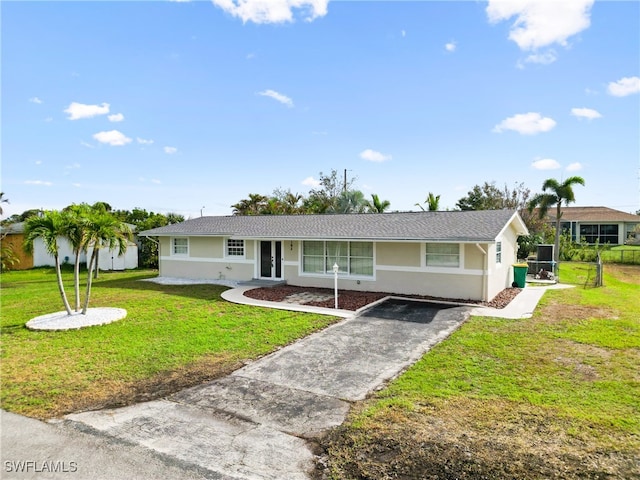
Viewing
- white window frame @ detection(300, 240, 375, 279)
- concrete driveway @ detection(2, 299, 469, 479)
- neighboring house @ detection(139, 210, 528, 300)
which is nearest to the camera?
concrete driveway @ detection(2, 299, 469, 479)

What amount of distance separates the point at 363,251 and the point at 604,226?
3920 centimetres

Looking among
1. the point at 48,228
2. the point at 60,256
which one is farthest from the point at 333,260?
the point at 60,256

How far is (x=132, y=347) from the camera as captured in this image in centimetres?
824

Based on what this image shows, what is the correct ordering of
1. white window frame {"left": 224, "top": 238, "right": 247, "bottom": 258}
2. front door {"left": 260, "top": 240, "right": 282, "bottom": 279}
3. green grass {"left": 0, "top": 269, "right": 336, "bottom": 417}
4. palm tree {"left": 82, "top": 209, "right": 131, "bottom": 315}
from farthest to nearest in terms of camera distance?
white window frame {"left": 224, "top": 238, "right": 247, "bottom": 258}
front door {"left": 260, "top": 240, "right": 282, "bottom": 279}
palm tree {"left": 82, "top": 209, "right": 131, "bottom": 315}
green grass {"left": 0, "top": 269, "right": 336, "bottom": 417}

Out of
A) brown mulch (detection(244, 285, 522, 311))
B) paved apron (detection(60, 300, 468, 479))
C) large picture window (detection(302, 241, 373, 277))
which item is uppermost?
large picture window (detection(302, 241, 373, 277))

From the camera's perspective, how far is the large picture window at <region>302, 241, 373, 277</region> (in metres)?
15.4

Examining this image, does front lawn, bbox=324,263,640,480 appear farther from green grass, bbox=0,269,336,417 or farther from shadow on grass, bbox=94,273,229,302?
shadow on grass, bbox=94,273,229,302

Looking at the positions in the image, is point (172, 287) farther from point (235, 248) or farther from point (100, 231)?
point (100, 231)

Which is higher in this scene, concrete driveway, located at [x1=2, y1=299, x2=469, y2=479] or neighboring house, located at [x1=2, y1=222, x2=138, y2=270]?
neighboring house, located at [x1=2, y1=222, x2=138, y2=270]

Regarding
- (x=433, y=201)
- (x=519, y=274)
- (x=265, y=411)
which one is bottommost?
(x=265, y=411)

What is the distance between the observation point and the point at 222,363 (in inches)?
289

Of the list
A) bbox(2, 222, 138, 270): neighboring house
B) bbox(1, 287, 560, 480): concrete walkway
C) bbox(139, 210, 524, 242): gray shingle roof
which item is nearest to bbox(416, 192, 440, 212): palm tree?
bbox(139, 210, 524, 242): gray shingle roof

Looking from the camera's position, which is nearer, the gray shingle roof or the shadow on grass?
the gray shingle roof

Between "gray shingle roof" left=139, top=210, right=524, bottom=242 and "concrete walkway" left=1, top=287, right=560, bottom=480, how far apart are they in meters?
6.54
